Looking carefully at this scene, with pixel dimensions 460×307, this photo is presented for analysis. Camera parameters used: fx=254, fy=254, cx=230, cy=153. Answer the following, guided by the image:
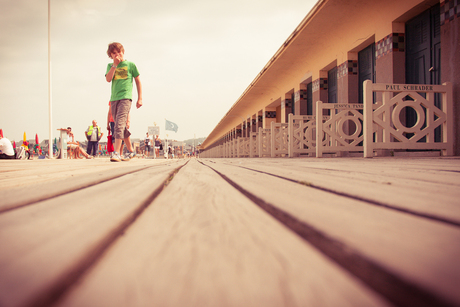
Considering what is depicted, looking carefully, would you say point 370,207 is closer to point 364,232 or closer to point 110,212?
point 364,232

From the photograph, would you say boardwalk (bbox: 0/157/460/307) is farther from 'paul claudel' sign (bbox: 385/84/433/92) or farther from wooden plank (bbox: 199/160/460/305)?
'paul claudel' sign (bbox: 385/84/433/92)

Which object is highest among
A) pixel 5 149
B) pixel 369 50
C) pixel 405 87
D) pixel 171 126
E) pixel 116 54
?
pixel 171 126

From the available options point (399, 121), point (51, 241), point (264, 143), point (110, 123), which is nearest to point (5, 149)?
point (110, 123)

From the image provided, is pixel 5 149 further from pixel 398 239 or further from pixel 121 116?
pixel 398 239

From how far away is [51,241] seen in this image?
0.26 meters

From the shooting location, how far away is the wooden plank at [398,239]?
0.17m

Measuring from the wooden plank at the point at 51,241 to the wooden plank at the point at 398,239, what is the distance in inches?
9.0

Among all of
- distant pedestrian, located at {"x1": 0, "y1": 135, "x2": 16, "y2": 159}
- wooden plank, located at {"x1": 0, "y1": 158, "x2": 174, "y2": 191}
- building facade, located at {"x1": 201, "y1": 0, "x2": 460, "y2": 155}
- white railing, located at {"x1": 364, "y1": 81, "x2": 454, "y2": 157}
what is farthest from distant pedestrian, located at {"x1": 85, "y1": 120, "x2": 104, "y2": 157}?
white railing, located at {"x1": 364, "y1": 81, "x2": 454, "y2": 157}

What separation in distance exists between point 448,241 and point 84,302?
312mm

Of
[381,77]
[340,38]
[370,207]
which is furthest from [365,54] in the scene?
[370,207]

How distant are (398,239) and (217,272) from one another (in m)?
0.18

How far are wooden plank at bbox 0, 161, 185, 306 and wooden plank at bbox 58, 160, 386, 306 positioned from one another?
0.06 feet

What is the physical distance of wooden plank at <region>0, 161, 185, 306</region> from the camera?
178 mm

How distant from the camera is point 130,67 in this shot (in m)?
4.12
